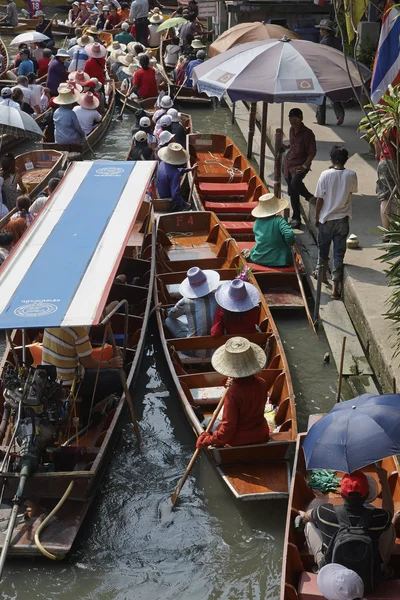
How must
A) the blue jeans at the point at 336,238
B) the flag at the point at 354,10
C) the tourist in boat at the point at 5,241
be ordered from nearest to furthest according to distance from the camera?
the flag at the point at 354,10
the blue jeans at the point at 336,238
the tourist in boat at the point at 5,241

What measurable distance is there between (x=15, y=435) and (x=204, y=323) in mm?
2755

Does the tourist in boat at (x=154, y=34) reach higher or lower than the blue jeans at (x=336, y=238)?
lower

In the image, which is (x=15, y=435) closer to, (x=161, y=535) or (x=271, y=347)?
(x=161, y=535)

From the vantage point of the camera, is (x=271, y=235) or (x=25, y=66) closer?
(x=271, y=235)

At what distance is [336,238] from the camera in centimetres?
1012

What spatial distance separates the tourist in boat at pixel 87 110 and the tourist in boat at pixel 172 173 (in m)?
4.63

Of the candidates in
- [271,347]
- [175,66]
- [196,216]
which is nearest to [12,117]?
[196,216]

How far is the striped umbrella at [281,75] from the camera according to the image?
10539 mm

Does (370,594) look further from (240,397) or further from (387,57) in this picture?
(387,57)

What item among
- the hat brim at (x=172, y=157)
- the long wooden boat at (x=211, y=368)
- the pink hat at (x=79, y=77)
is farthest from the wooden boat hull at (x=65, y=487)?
the pink hat at (x=79, y=77)

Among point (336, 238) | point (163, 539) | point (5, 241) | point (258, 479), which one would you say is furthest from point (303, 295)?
point (163, 539)

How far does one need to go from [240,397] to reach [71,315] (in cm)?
161

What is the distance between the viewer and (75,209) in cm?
855

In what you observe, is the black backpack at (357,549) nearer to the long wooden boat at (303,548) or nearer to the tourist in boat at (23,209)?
the long wooden boat at (303,548)
